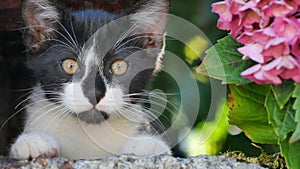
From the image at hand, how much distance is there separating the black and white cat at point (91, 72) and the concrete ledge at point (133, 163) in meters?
0.24

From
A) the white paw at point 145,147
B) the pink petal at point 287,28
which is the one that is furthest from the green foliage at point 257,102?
the white paw at point 145,147

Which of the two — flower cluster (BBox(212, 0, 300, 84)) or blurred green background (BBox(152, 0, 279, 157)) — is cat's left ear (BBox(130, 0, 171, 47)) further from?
flower cluster (BBox(212, 0, 300, 84))

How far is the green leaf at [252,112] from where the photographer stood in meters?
1.36

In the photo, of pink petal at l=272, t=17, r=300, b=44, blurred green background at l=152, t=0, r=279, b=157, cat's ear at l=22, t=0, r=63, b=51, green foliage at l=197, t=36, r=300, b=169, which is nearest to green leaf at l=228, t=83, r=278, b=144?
green foliage at l=197, t=36, r=300, b=169

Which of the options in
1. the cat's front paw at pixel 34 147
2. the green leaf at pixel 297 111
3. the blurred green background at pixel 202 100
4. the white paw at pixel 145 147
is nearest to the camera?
the green leaf at pixel 297 111

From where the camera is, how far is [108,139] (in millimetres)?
1696

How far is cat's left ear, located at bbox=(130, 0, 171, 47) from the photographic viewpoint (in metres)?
1.69

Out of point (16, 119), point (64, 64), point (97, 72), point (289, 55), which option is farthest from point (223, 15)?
point (16, 119)

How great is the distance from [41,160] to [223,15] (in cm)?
Answer: 53

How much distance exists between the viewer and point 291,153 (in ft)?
4.22

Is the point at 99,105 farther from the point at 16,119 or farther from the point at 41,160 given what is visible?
the point at 16,119

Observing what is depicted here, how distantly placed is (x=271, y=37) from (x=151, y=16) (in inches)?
23.6

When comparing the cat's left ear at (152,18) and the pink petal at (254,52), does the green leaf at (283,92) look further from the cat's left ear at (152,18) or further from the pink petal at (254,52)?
the cat's left ear at (152,18)

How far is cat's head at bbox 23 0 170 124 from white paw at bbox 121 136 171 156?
0.10 meters
